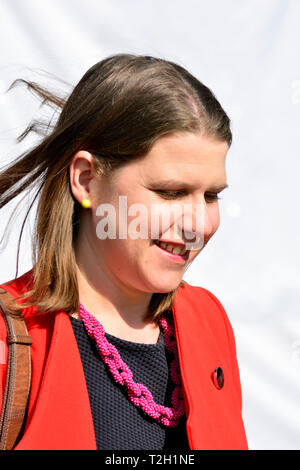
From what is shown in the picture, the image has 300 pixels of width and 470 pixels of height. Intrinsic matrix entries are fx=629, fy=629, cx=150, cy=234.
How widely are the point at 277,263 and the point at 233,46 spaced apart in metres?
0.92

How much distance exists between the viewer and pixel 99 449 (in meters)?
1.25

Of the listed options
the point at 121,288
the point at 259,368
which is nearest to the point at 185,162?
the point at 121,288

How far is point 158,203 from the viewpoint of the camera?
125 cm

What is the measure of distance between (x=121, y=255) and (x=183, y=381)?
0.32m

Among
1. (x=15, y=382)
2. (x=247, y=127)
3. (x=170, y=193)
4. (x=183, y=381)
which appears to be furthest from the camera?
(x=247, y=127)

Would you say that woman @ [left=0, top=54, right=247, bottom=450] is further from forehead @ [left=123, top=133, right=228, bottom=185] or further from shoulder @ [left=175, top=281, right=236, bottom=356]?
shoulder @ [left=175, top=281, right=236, bottom=356]

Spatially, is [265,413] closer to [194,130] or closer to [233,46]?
[233,46]

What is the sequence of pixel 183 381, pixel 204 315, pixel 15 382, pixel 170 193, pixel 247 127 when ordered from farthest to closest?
pixel 247 127 < pixel 204 315 < pixel 183 381 < pixel 170 193 < pixel 15 382

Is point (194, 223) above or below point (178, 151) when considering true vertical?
below

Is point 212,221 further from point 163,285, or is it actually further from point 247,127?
point 247,127

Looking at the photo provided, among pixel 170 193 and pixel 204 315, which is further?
pixel 204 315

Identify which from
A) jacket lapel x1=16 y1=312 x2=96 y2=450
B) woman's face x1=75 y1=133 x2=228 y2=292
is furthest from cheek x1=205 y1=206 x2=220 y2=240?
jacket lapel x1=16 y1=312 x2=96 y2=450

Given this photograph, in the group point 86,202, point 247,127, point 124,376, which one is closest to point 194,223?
point 86,202

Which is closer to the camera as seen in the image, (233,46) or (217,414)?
(217,414)
